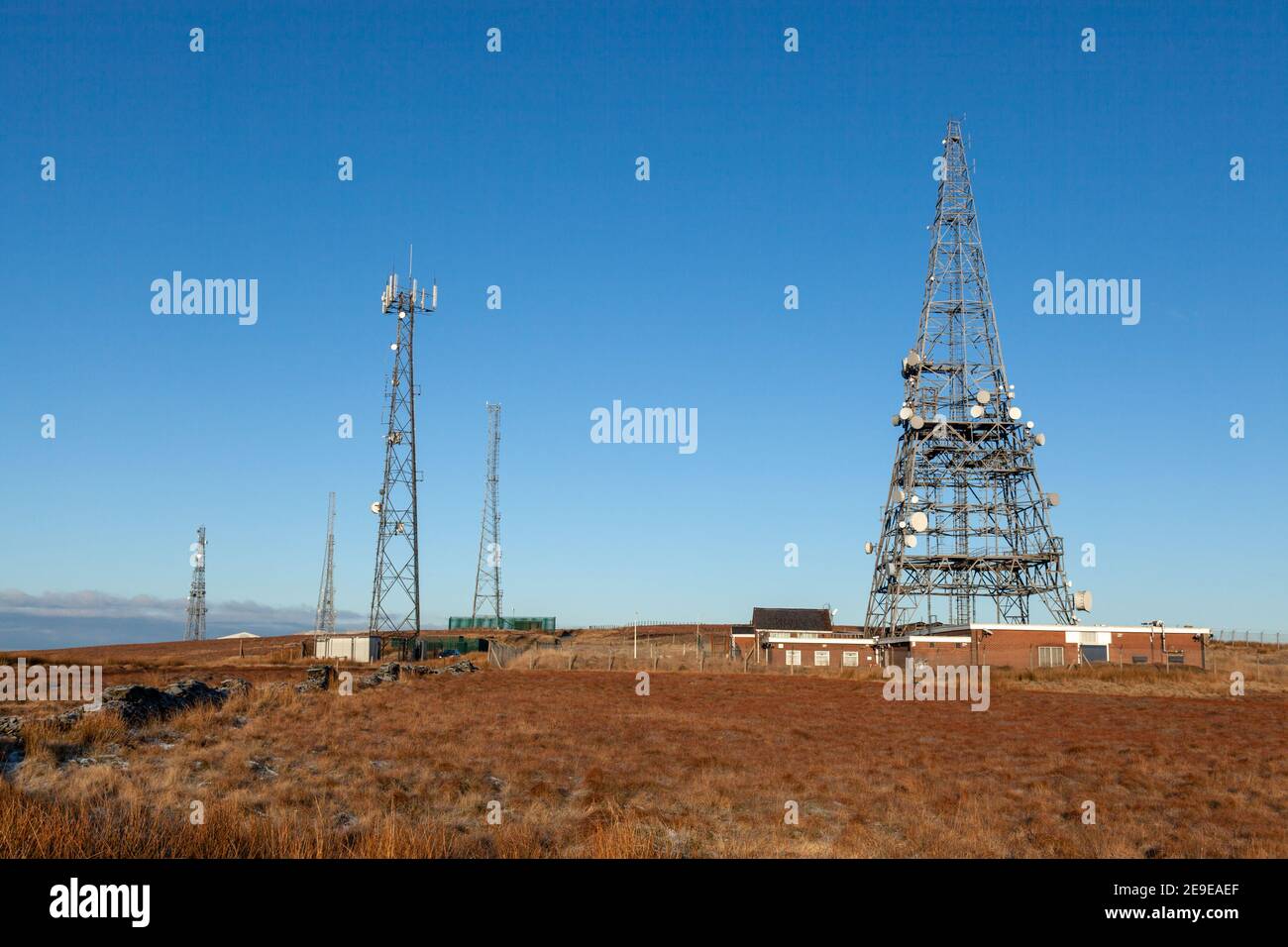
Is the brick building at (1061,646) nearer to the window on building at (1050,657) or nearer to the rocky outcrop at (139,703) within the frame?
the window on building at (1050,657)

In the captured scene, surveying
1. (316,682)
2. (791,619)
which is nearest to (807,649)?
(791,619)

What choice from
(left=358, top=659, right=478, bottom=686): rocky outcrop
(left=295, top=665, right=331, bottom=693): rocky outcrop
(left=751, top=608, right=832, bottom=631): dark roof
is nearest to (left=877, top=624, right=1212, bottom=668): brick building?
(left=751, top=608, right=832, bottom=631): dark roof

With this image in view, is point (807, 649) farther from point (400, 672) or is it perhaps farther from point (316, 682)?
point (316, 682)

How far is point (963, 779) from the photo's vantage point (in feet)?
64.4

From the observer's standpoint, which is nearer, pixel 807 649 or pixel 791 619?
pixel 807 649

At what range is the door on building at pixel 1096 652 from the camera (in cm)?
6078

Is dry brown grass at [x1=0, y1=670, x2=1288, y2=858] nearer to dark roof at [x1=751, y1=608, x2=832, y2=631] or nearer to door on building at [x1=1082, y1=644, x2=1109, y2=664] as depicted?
door on building at [x1=1082, y1=644, x2=1109, y2=664]

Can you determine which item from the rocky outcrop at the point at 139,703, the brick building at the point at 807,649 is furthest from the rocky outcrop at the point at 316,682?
the brick building at the point at 807,649

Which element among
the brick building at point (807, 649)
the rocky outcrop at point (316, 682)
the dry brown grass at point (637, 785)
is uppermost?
the dry brown grass at point (637, 785)

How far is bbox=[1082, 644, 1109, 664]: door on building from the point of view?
6078cm

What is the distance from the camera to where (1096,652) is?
200 feet

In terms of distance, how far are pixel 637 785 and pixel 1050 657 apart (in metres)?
48.6

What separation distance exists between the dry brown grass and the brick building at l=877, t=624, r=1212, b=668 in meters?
26.6
